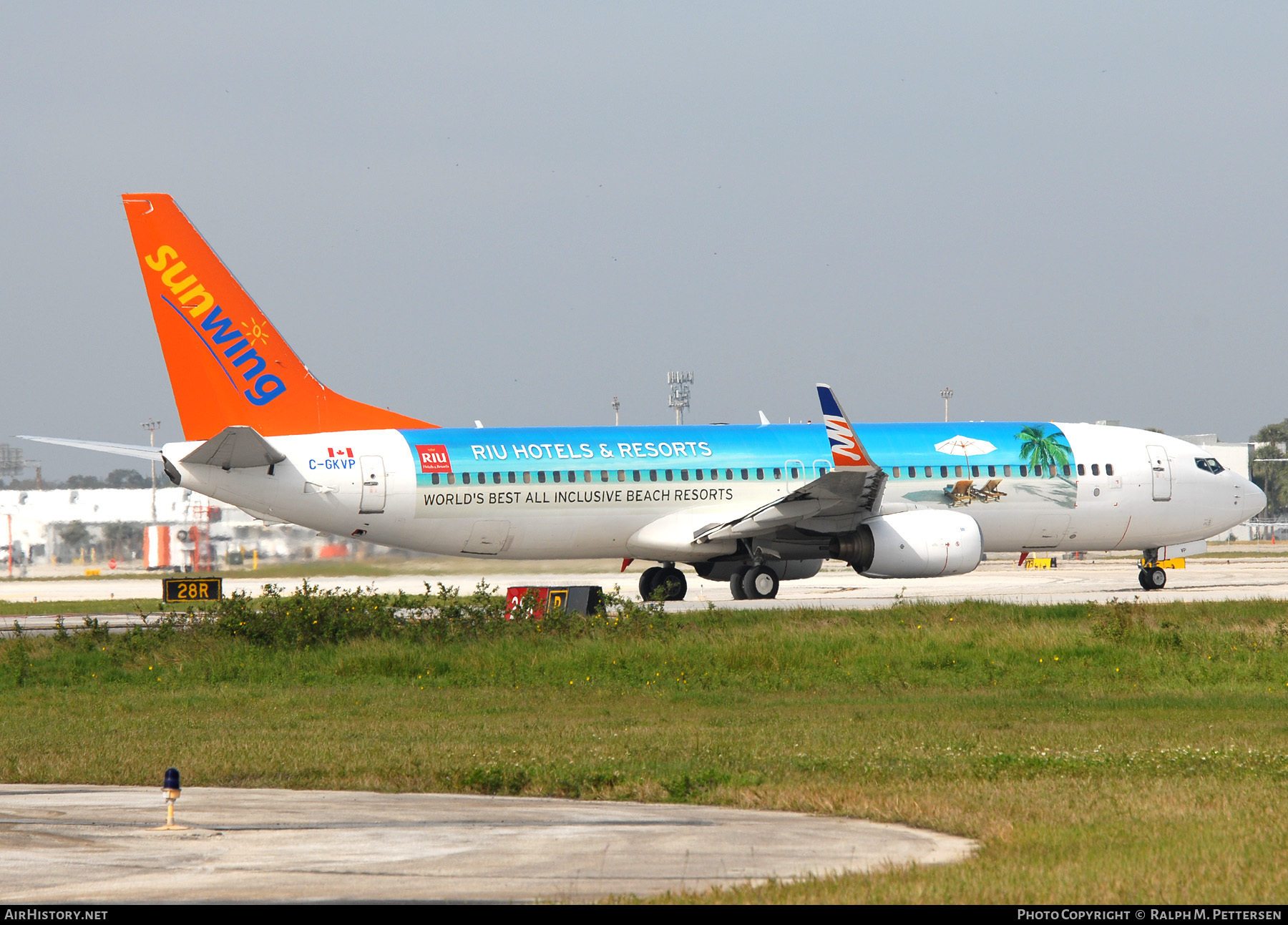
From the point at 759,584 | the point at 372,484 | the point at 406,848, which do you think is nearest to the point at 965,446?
the point at 759,584

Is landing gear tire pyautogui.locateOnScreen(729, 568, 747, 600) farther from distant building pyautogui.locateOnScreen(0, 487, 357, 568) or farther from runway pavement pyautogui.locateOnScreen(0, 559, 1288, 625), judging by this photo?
distant building pyautogui.locateOnScreen(0, 487, 357, 568)

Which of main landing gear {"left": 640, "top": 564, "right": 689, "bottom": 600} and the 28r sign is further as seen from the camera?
the 28r sign

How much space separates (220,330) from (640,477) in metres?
9.79

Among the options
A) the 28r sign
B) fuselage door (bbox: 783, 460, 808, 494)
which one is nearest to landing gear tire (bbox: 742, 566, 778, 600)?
fuselage door (bbox: 783, 460, 808, 494)

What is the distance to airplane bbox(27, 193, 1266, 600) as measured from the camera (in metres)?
32.0

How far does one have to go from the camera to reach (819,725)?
1706 centimetres

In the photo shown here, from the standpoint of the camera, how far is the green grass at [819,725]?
32.7 ft

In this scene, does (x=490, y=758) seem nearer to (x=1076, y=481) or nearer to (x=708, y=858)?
(x=708, y=858)

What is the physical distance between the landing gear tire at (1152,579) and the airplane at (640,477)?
0.15 feet

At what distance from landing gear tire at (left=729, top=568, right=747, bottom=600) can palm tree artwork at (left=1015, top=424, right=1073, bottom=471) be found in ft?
24.6

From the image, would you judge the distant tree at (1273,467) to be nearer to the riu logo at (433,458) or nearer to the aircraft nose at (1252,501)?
the aircraft nose at (1252,501)

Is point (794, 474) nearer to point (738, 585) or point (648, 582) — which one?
point (738, 585)

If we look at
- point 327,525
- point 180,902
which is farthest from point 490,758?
point 327,525

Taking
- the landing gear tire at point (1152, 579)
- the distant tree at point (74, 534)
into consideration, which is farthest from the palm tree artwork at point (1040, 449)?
the distant tree at point (74, 534)
